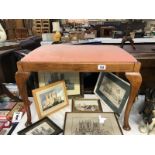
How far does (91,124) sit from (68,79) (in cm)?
33

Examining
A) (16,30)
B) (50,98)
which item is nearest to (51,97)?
(50,98)

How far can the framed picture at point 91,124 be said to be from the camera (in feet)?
2.74

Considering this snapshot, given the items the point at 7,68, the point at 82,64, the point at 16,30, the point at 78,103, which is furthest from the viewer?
the point at 16,30

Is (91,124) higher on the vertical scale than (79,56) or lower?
lower

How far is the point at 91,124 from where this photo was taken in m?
0.89

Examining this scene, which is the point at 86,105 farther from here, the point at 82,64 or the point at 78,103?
the point at 82,64

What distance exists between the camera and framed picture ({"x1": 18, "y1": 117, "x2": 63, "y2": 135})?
83 centimetres

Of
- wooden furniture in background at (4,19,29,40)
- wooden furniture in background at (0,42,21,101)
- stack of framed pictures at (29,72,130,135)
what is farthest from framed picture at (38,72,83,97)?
wooden furniture in background at (4,19,29,40)

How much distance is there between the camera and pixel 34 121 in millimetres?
930
